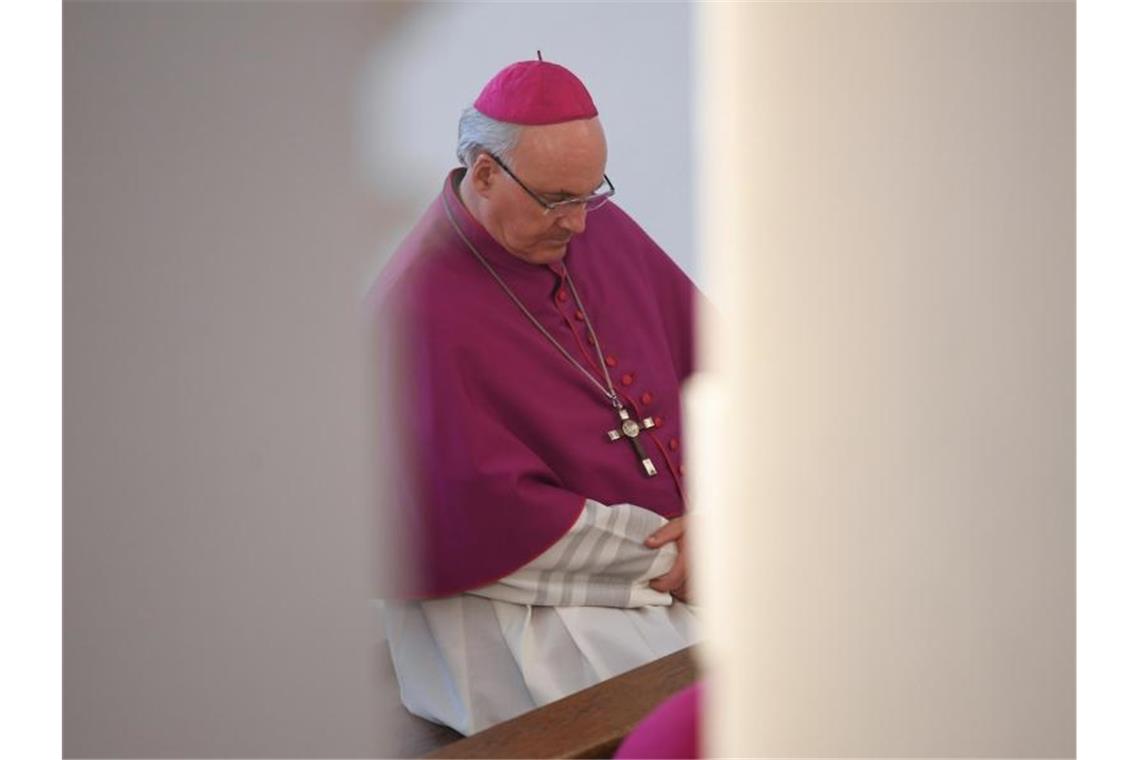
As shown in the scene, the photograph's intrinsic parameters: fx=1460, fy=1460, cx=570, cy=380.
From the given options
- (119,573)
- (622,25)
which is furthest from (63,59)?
(622,25)

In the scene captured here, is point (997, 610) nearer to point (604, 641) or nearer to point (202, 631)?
point (202, 631)

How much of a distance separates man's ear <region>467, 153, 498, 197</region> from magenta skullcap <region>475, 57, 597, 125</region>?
3.9 inches

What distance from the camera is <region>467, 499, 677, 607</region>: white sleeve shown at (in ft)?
10.1

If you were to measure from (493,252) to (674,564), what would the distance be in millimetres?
828

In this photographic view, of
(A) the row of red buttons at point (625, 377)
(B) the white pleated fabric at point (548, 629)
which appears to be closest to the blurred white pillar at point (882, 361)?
(B) the white pleated fabric at point (548, 629)

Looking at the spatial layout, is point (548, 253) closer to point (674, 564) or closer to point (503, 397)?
point (503, 397)

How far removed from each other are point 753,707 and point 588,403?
2.39 metres

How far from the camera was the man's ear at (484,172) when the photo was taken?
3.35m

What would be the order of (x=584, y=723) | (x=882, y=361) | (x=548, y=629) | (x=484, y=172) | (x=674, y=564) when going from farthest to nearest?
(x=484, y=172) → (x=674, y=564) → (x=548, y=629) → (x=584, y=723) → (x=882, y=361)

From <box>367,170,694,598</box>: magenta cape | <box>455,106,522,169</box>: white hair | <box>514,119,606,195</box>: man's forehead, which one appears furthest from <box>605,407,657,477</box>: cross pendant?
<box>455,106,522,169</box>: white hair

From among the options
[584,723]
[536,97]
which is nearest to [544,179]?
[536,97]

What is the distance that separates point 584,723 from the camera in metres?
1.91

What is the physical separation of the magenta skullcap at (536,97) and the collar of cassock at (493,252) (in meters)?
0.20

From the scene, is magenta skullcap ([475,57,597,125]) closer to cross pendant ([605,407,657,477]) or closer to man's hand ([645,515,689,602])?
cross pendant ([605,407,657,477])
